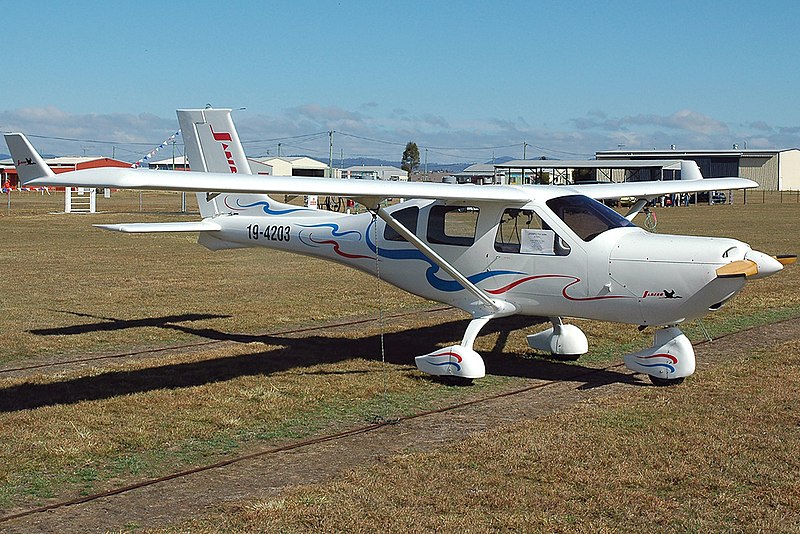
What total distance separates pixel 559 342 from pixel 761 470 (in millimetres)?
4541

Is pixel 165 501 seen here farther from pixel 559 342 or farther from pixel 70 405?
pixel 559 342

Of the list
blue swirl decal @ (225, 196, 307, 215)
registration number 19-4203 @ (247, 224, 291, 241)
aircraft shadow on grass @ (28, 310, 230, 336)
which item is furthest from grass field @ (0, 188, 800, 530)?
blue swirl decal @ (225, 196, 307, 215)

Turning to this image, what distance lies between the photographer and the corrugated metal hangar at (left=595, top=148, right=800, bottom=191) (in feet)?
333

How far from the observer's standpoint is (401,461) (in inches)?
288

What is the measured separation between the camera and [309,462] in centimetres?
738

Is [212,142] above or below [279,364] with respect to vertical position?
above

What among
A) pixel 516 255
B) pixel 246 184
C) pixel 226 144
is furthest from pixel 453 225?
pixel 226 144

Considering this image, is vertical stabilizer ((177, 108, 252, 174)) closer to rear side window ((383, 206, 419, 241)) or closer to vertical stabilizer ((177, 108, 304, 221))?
vertical stabilizer ((177, 108, 304, 221))

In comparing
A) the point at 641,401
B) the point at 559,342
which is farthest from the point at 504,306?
the point at 641,401

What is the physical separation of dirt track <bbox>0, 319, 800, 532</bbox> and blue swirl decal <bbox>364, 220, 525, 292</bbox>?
1314mm

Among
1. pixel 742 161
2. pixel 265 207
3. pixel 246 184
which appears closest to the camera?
pixel 246 184

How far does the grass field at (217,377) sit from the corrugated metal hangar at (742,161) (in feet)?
278

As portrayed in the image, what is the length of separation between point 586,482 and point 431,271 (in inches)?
188

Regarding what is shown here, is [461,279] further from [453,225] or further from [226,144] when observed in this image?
[226,144]
